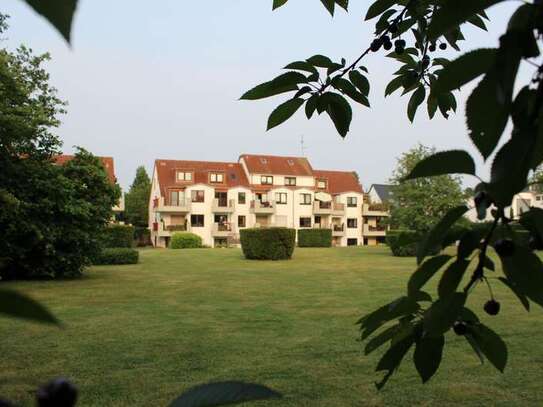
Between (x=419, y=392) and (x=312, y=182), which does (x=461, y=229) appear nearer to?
(x=419, y=392)

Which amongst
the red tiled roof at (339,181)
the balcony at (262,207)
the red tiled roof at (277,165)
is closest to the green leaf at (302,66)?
the balcony at (262,207)

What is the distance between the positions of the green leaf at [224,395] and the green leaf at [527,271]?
533mm

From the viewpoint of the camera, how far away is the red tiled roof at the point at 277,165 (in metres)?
47.9

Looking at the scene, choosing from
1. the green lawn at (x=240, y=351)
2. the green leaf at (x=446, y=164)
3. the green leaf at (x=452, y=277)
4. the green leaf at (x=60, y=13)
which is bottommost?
the green lawn at (x=240, y=351)

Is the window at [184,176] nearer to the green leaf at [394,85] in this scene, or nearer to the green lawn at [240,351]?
the green lawn at [240,351]

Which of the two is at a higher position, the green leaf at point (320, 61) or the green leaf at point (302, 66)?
the green leaf at point (320, 61)

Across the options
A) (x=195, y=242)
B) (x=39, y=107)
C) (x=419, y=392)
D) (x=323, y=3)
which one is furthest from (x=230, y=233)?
(x=323, y=3)

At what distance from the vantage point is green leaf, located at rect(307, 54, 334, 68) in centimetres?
157

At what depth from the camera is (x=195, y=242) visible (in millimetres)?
39406

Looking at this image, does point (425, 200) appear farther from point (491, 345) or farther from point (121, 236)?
point (491, 345)

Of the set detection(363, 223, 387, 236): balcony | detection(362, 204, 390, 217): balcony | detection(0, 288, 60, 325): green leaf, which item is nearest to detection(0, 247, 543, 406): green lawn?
detection(0, 288, 60, 325): green leaf

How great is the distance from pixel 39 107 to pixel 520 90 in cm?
1482

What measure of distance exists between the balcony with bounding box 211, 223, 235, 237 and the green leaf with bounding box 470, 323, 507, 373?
1759 inches

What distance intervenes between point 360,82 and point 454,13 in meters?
1.09
